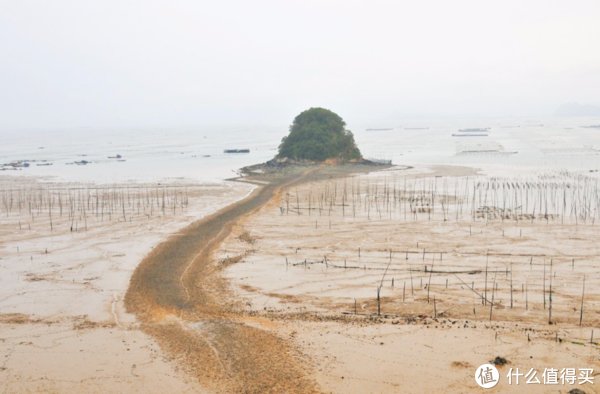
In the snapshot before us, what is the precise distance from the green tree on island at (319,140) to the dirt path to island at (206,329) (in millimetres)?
33847

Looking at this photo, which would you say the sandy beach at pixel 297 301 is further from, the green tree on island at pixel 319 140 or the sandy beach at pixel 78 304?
the green tree on island at pixel 319 140

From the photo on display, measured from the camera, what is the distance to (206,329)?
36.4 ft

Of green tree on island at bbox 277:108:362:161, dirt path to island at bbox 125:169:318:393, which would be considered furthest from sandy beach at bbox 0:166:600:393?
green tree on island at bbox 277:108:362:161

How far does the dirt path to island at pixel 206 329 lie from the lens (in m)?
9.01

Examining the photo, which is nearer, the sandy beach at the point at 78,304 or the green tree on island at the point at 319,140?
the sandy beach at the point at 78,304

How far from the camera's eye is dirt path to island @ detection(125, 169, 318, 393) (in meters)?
9.01

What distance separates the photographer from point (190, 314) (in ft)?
39.5

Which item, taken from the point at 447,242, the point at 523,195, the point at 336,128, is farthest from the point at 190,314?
the point at 336,128

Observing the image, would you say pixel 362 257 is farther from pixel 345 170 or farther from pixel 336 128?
pixel 336 128

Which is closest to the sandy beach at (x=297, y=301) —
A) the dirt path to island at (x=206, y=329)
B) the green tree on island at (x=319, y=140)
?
the dirt path to island at (x=206, y=329)

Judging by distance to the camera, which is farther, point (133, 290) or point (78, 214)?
point (78, 214)

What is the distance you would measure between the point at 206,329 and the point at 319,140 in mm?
42283

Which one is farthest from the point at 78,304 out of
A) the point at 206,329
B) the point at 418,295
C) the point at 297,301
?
the point at 418,295

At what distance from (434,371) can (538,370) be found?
1626 mm
